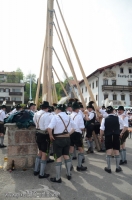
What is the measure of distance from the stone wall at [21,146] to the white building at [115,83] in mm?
30415

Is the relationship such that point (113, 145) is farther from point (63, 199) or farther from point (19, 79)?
point (19, 79)

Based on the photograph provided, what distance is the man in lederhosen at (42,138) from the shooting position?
4945 mm

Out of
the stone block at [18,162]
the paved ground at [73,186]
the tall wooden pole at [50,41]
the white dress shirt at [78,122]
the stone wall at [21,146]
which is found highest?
the tall wooden pole at [50,41]

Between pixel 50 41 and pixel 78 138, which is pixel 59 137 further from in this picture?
pixel 50 41

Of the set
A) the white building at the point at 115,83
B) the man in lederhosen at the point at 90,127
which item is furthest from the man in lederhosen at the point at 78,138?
the white building at the point at 115,83

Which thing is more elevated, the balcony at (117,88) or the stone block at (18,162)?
the balcony at (117,88)

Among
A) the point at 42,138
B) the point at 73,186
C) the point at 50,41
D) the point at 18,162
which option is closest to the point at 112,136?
the point at 73,186

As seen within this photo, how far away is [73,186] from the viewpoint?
434 centimetres

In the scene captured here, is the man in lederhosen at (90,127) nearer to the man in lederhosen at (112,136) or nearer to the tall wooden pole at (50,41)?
the man in lederhosen at (112,136)

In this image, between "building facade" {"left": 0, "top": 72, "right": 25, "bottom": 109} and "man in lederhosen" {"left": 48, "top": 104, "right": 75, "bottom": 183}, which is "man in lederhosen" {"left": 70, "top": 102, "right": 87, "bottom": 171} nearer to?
"man in lederhosen" {"left": 48, "top": 104, "right": 75, "bottom": 183}

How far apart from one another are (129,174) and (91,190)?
1692 millimetres

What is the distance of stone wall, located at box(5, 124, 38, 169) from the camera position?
5.39m

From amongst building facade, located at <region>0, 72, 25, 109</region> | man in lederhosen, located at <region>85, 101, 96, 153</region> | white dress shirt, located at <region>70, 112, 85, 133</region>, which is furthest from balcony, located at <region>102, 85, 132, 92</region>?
white dress shirt, located at <region>70, 112, 85, 133</region>

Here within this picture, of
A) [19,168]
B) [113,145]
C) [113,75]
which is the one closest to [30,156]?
[19,168]
